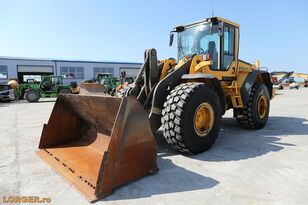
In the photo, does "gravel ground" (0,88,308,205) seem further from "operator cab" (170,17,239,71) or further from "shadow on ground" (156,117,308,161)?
"operator cab" (170,17,239,71)

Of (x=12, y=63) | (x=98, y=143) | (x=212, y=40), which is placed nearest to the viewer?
(x=98, y=143)

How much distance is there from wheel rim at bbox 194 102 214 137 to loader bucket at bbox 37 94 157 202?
125cm

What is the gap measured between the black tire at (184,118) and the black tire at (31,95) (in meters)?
18.5

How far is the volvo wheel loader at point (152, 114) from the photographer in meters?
3.02

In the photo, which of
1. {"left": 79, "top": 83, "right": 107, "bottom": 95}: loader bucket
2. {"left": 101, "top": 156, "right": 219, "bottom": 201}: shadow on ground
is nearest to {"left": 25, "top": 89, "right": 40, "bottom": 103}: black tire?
{"left": 79, "top": 83, "right": 107, "bottom": 95}: loader bucket

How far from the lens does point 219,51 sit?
5484 mm

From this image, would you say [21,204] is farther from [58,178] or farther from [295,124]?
[295,124]

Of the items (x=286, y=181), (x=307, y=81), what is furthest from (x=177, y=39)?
(x=307, y=81)

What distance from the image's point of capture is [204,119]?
4.45 meters

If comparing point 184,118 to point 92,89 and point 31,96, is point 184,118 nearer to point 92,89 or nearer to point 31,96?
point 92,89

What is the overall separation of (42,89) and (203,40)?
61.4 feet

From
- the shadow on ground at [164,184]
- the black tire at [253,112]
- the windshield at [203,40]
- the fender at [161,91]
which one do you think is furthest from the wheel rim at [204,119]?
the black tire at [253,112]

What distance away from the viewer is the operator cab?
5.43m

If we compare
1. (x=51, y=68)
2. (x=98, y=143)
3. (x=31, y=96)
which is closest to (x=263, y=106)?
(x=98, y=143)
